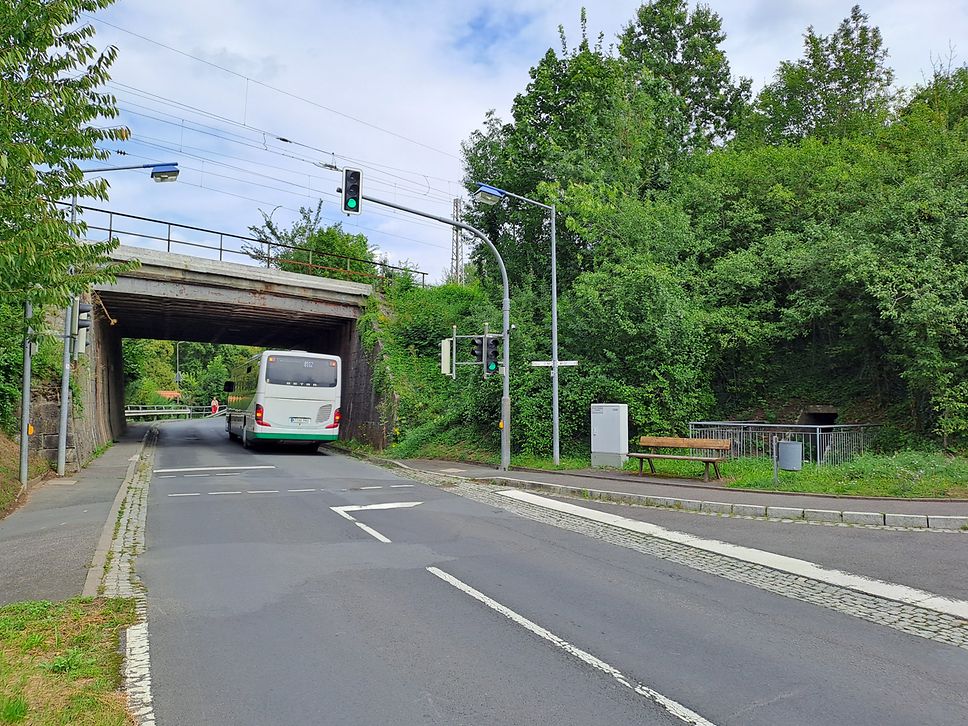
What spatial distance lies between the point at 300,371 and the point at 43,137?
16739 millimetres

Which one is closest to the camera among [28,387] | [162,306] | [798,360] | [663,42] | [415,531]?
[415,531]

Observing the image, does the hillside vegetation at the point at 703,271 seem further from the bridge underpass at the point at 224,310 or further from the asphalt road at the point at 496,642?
the asphalt road at the point at 496,642

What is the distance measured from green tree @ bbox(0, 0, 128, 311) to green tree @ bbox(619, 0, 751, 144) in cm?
3513

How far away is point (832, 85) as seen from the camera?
33062 millimetres

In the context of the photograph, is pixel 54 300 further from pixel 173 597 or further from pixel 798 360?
pixel 798 360

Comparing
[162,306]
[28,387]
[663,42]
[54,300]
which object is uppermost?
[663,42]

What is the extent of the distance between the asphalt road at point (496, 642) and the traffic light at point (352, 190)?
24.4 ft

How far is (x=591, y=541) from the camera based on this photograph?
9359mm

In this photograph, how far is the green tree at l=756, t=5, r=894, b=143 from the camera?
31906 millimetres

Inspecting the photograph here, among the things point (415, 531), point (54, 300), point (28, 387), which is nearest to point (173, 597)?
point (415, 531)

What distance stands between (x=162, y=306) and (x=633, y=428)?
20.3 meters

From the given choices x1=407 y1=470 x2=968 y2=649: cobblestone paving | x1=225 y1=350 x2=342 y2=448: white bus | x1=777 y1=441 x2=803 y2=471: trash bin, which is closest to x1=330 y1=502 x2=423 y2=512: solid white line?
x1=407 y1=470 x2=968 y2=649: cobblestone paving

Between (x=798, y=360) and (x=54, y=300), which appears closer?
(x=54, y=300)

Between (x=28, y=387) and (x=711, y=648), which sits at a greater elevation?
(x=28, y=387)
